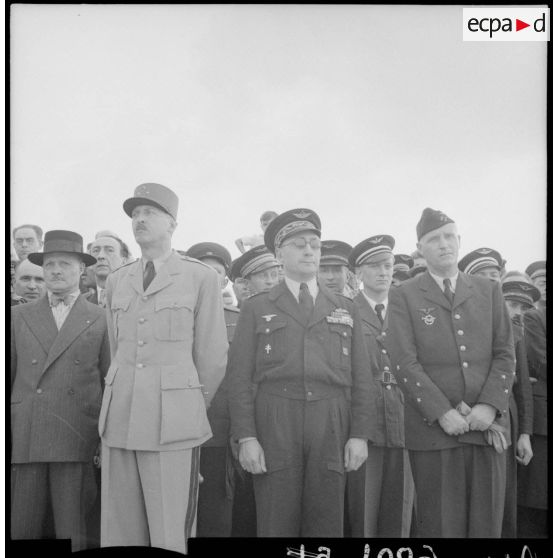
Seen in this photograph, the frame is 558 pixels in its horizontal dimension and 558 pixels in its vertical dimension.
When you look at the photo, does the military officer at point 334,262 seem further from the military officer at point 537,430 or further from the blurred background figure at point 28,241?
the blurred background figure at point 28,241

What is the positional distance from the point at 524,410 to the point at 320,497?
1.32 metres

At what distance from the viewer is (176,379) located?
10.5 ft

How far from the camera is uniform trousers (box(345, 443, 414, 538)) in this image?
3332 mm

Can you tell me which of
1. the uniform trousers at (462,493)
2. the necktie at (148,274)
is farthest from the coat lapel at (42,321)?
the uniform trousers at (462,493)

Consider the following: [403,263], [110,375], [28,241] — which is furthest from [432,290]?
[28,241]

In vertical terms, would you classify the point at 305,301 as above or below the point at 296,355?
above

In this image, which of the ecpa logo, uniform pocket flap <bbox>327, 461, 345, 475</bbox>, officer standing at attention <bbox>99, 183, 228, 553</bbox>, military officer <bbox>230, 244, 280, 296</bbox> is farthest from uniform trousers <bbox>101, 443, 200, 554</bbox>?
the ecpa logo

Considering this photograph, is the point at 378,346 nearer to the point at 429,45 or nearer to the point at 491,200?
the point at 491,200

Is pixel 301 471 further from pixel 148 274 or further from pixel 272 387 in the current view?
pixel 148 274

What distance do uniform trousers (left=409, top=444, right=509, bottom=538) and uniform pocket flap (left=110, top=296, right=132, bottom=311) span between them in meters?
1.85

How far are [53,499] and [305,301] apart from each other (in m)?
1.77

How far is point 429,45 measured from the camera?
360 centimetres

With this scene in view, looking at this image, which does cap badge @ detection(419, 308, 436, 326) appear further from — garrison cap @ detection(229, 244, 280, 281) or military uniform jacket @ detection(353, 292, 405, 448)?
garrison cap @ detection(229, 244, 280, 281)

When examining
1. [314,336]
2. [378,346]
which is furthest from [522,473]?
[314,336]
